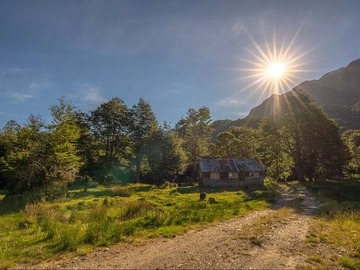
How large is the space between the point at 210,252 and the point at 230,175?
48.1 m

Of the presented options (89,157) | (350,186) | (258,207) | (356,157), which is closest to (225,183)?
(350,186)

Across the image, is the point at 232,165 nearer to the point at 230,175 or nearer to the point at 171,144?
the point at 230,175

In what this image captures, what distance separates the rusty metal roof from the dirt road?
141 ft

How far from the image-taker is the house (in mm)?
58125

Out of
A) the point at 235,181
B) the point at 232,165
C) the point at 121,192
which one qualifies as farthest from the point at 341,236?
the point at 232,165

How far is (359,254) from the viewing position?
11398mm

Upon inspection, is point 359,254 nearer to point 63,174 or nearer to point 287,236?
point 287,236

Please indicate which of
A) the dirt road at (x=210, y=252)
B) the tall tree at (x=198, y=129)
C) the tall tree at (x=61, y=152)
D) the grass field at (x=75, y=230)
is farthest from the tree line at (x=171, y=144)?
the dirt road at (x=210, y=252)

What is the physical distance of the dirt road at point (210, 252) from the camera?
32.7ft

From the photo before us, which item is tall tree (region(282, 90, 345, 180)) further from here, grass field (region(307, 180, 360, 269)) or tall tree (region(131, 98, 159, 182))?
grass field (region(307, 180, 360, 269))

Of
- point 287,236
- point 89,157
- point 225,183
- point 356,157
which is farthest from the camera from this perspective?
point 356,157

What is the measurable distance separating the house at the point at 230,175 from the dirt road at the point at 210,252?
42.6m

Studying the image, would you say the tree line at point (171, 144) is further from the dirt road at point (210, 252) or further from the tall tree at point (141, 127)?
the dirt road at point (210, 252)

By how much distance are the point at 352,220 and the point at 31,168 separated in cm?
2988
